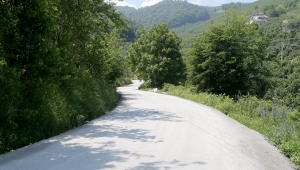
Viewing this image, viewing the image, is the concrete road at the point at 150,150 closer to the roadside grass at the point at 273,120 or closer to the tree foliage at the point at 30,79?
the roadside grass at the point at 273,120

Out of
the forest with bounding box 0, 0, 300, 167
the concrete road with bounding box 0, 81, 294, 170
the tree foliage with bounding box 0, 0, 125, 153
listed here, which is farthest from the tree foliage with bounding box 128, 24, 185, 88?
the concrete road with bounding box 0, 81, 294, 170

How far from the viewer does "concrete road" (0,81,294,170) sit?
5465mm

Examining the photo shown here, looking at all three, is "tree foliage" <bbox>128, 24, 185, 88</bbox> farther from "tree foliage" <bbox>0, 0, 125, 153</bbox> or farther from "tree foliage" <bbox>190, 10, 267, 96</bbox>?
"tree foliage" <bbox>0, 0, 125, 153</bbox>

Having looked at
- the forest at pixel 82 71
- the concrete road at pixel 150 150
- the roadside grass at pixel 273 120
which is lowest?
the roadside grass at pixel 273 120

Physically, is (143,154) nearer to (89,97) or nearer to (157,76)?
(89,97)

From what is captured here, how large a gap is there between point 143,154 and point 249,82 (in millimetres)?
19058

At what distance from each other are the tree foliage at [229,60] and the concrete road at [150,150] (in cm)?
1344

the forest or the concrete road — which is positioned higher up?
the forest

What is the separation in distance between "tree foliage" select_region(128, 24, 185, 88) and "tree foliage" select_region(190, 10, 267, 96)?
51.3 ft

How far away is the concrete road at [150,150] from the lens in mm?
5465

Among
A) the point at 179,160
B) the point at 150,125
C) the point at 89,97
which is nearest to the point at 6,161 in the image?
the point at 179,160

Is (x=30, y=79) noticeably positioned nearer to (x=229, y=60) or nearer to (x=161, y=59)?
(x=229, y=60)

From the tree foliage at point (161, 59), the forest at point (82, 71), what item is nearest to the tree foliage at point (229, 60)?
the forest at point (82, 71)

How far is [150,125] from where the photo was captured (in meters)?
9.84
